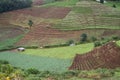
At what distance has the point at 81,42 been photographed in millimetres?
42938

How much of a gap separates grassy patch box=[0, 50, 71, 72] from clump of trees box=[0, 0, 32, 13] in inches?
814

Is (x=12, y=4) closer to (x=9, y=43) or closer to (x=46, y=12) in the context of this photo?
(x=46, y=12)

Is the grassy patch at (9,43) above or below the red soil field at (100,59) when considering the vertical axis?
below

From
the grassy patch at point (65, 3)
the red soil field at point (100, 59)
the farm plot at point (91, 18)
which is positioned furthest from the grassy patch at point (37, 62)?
the grassy patch at point (65, 3)

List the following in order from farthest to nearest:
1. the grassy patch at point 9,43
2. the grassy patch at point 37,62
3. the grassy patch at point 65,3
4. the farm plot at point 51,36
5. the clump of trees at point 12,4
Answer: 1. the grassy patch at point 65,3
2. the clump of trees at point 12,4
3. the farm plot at point 51,36
4. the grassy patch at point 9,43
5. the grassy patch at point 37,62

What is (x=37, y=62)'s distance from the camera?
35188 millimetres

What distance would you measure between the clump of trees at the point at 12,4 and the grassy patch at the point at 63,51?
1970 centimetres

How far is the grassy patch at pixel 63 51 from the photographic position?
121 ft

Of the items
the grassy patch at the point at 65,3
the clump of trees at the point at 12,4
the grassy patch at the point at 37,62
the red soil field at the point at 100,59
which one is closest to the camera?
the red soil field at the point at 100,59

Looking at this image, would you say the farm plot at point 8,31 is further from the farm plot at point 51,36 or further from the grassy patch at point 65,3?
the grassy patch at point 65,3

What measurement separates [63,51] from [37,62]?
168 inches

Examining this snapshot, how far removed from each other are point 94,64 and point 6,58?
12.0m

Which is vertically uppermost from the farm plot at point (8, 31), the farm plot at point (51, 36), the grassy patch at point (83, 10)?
the grassy patch at point (83, 10)

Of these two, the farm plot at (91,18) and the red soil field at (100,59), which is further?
the farm plot at (91,18)
